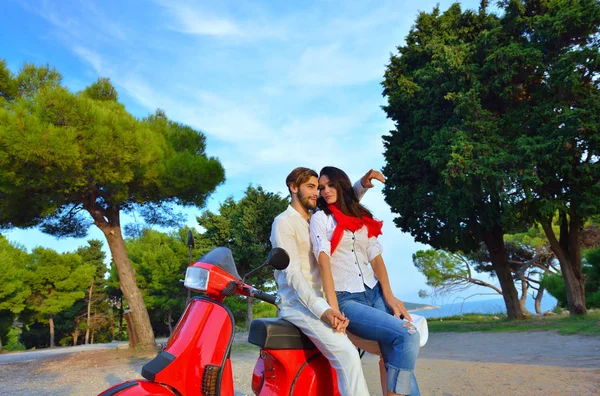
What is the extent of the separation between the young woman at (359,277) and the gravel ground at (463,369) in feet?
8.23

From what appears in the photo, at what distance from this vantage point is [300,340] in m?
2.02

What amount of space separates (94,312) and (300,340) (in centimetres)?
3007

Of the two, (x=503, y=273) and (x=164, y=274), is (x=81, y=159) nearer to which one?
(x=503, y=273)

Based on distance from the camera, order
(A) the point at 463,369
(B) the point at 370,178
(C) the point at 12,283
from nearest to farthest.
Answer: (B) the point at 370,178
(A) the point at 463,369
(C) the point at 12,283

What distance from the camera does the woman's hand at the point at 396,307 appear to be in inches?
85.7

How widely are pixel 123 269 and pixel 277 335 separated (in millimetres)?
9333

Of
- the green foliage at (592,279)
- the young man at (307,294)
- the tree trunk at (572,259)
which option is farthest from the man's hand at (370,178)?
the green foliage at (592,279)

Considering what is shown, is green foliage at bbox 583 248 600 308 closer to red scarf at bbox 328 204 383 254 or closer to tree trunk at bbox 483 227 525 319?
tree trunk at bbox 483 227 525 319

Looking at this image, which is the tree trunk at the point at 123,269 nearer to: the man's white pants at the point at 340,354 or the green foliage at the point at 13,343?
the man's white pants at the point at 340,354

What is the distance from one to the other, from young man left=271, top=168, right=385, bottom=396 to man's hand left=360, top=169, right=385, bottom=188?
0.41 meters

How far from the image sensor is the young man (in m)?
1.88

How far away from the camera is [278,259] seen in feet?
5.95

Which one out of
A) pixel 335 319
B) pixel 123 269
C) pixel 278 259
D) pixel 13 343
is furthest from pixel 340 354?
pixel 13 343

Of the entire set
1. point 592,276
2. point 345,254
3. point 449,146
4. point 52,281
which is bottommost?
point 592,276
